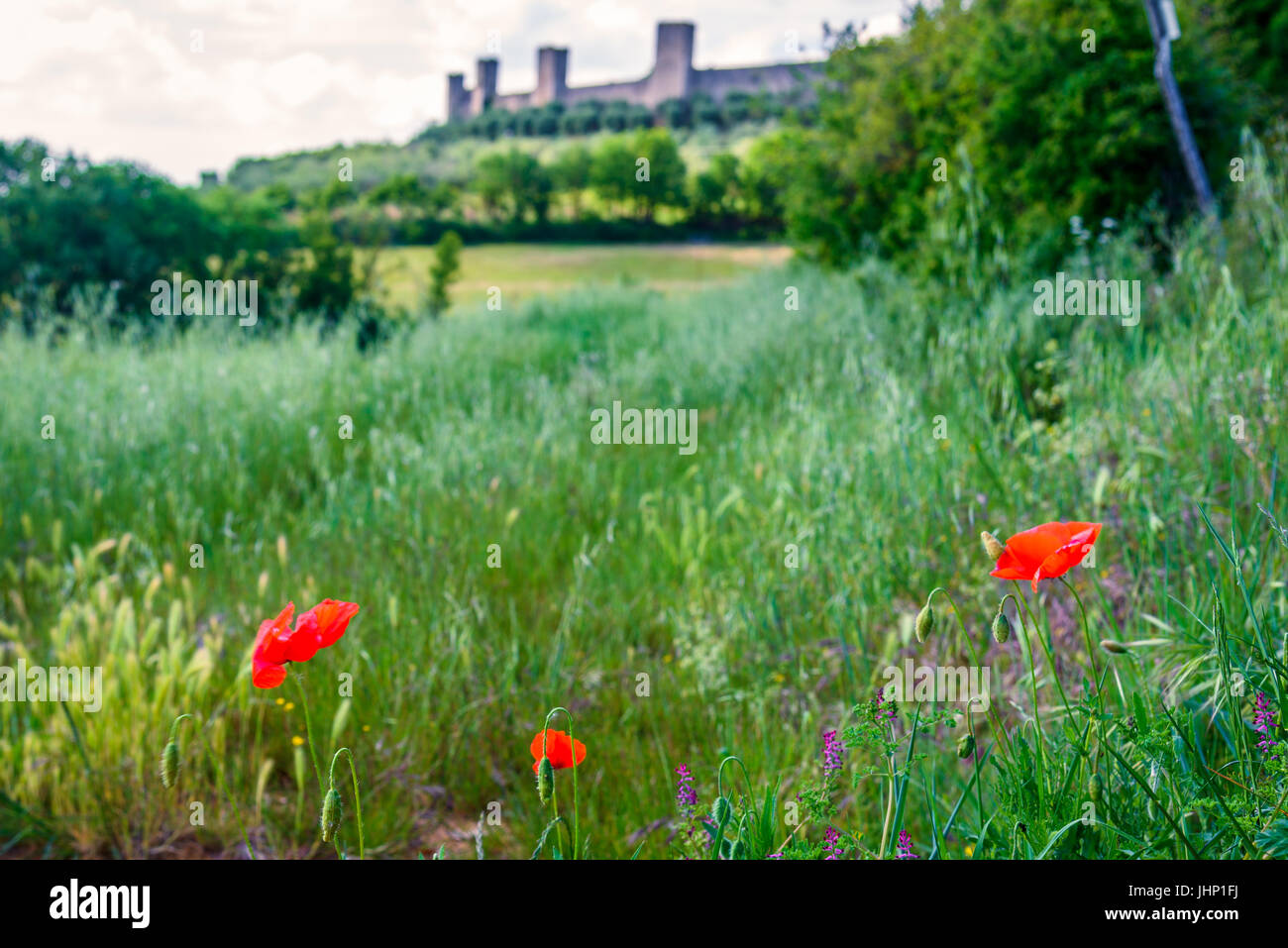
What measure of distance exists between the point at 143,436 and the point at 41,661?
1793 mm

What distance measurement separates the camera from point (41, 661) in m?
2.86

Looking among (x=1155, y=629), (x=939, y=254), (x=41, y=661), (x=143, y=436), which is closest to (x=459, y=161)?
(x=939, y=254)

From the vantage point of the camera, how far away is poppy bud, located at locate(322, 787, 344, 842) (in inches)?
37.4

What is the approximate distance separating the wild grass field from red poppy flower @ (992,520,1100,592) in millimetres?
64

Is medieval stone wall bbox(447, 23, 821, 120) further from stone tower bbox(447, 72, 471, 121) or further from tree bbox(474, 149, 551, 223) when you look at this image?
tree bbox(474, 149, 551, 223)

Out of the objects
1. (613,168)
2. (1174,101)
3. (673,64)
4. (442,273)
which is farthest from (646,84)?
(1174,101)

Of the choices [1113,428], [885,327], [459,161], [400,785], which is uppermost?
[459,161]

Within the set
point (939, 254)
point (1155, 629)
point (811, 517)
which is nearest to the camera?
point (1155, 629)

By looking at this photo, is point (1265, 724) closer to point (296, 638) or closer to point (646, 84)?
point (296, 638)

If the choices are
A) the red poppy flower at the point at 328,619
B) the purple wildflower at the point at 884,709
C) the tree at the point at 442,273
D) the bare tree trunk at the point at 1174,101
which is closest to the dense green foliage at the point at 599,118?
the tree at the point at 442,273

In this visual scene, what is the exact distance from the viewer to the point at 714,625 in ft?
8.99

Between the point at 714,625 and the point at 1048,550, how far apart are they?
1659 mm

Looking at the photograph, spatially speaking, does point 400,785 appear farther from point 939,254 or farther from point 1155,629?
point 939,254

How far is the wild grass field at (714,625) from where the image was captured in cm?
133
